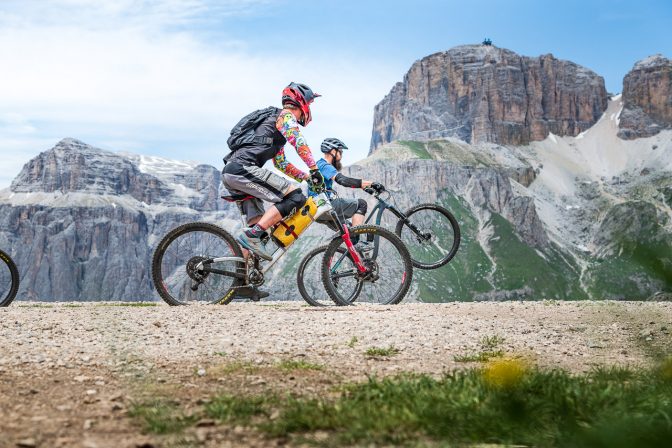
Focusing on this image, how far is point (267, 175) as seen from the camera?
11773 mm

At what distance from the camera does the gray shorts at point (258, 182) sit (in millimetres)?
11820

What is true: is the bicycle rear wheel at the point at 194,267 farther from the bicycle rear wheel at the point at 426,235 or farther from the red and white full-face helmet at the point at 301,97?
the bicycle rear wheel at the point at 426,235

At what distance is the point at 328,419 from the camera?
3.83 meters

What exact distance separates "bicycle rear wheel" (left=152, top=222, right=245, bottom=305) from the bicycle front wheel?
1784 mm

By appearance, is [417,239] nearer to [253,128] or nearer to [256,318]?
[253,128]

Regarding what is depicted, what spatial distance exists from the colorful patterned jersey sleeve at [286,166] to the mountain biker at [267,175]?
0.26 metres

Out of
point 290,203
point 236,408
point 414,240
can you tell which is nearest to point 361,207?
point 414,240

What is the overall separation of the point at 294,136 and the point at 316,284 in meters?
3.33

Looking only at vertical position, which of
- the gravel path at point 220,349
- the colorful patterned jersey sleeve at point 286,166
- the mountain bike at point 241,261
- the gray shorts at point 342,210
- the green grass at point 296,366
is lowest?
the gravel path at point 220,349

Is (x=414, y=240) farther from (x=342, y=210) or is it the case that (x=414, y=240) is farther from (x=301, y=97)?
(x=301, y=97)

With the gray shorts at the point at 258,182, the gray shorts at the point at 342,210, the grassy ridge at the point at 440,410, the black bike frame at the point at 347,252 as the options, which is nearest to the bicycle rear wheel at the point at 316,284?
the black bike frame at the point at 347,252

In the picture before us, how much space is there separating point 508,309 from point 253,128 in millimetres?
6121

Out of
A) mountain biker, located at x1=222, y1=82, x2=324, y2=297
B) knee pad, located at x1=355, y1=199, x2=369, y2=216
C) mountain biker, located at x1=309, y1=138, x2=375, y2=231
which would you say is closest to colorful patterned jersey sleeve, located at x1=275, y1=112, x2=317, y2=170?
mountain biker, located at x1=222, y1=82, x2=324, y2=297

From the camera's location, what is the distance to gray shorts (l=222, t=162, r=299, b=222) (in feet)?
38.8
